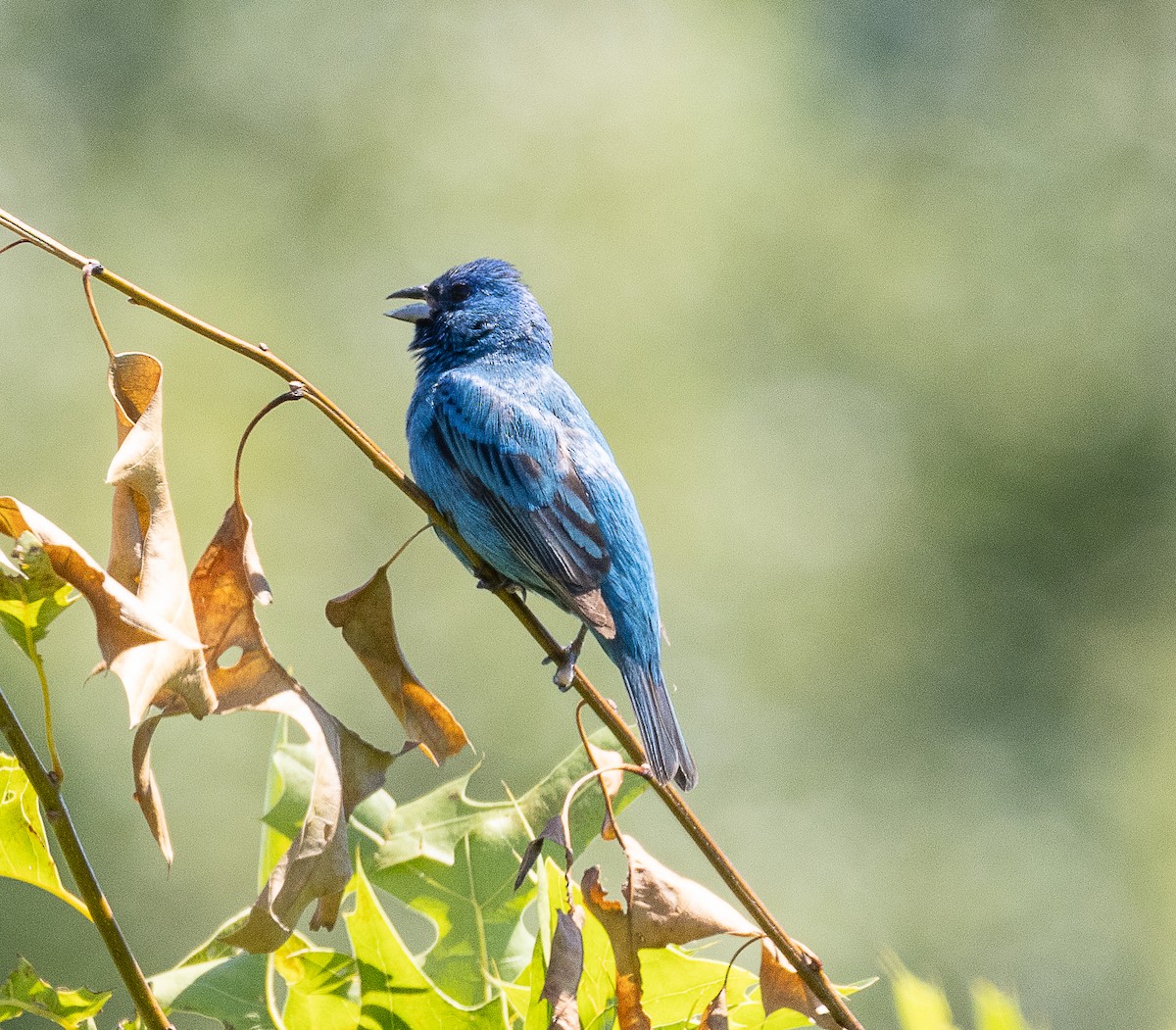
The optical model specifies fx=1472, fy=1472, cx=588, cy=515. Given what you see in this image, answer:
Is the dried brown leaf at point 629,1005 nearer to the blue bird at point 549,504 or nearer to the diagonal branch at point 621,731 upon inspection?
the diagonal branch at point 621,731

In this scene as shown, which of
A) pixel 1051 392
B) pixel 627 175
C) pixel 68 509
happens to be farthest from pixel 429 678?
pixel 1051 392

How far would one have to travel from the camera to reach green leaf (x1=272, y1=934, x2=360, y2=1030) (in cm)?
190

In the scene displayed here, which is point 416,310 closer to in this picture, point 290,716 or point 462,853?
point 462,853

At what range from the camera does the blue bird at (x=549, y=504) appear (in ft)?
11.4

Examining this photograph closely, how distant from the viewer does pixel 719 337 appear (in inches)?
641

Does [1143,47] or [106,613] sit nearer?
[106,613]

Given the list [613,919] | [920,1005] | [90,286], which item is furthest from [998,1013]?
[90,286]

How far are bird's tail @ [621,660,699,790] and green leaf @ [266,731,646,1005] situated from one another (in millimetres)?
755

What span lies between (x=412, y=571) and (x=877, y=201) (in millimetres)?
8542

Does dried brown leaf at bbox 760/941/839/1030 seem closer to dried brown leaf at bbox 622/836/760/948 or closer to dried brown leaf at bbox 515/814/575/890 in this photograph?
dried brown leaf at bbox 622/836/760/948

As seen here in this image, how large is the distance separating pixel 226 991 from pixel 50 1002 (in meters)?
0.28

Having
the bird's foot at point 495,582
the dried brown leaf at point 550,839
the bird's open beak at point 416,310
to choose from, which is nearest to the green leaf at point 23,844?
the dried brown leaf at point 550,839

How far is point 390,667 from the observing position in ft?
6.88

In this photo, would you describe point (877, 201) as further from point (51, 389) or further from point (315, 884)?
point (315, 884)
